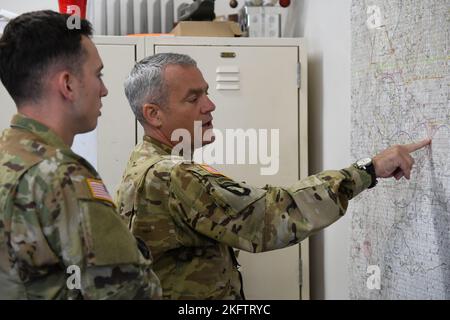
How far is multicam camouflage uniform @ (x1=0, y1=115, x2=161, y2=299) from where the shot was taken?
3.32 ft

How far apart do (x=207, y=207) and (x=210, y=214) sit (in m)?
0.02

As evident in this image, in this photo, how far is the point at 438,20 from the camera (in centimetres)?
153

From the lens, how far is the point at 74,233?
3.32 ft

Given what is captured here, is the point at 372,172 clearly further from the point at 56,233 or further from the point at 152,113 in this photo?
the point at 56,233

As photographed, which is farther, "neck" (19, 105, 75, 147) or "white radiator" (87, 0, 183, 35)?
"white radiator" (87, 0, 183, 35)

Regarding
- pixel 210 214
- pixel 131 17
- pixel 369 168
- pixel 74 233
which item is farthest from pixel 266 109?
pixel 74 233

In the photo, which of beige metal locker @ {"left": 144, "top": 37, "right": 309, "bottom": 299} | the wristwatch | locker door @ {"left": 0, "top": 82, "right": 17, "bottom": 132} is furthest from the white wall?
locker door @ {"left": 0, "top": 82, "right": 17, "bottom": 132}

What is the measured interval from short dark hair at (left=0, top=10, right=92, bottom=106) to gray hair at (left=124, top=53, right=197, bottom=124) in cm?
53

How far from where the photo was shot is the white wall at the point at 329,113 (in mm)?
2330

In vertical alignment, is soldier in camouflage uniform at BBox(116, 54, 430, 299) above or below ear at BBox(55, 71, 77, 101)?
below

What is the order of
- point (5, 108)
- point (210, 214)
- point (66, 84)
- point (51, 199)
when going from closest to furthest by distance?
point (51, 199) → point (66, 84) → point (210, 214) → point (5, 108)

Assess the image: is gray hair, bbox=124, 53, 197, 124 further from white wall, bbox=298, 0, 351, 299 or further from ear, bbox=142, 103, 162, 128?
white wall, bbox=298, 0, 351, 299
